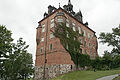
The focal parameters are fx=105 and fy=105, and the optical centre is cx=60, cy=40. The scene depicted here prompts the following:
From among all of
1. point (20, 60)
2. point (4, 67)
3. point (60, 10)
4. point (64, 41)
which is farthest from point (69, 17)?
point (4, 67)

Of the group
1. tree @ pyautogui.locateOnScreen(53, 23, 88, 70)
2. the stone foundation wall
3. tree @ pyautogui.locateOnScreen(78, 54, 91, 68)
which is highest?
tree @ pyautogui.locateOnScreen(53, 23, 88, 70)

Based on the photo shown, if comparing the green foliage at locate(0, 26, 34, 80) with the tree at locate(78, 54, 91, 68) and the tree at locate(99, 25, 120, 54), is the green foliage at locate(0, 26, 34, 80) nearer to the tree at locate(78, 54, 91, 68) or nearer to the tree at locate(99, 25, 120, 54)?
the tree at locate(78, 54, 91, 68)

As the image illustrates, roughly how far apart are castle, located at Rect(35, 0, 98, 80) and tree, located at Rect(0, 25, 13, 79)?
838cm

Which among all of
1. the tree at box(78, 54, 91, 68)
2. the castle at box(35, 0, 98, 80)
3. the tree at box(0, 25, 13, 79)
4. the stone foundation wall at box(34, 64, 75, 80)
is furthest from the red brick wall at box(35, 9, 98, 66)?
the tree at box(0, 25, 13, 79)

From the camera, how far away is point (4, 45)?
85.7 feet

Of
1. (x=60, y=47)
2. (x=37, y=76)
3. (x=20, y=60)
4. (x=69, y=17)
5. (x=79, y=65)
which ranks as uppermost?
(x=69, y=17)

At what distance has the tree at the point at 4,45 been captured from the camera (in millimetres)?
26047

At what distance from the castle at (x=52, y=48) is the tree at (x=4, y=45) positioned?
838 centimetres

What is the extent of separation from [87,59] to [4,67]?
75.8 feet

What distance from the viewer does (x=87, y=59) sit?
107 ft

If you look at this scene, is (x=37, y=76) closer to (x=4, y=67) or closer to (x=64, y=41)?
(x=4, y=67)

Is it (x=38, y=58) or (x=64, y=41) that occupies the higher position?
(x=64, y=41)

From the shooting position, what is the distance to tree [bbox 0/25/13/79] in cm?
2605

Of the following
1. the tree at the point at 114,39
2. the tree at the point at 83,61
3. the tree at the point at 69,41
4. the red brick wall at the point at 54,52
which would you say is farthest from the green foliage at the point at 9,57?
the tree at the point at 114,39
